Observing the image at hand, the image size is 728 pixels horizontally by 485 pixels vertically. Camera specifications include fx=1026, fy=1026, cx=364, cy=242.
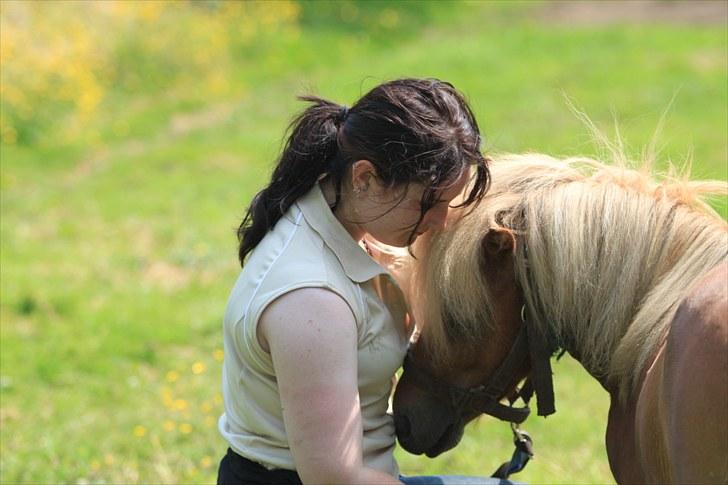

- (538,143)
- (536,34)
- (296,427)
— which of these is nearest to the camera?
(296,427)

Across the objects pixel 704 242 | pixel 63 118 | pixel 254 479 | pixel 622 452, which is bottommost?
pixel 63 118

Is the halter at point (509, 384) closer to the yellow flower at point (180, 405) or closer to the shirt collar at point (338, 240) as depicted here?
the shirt collar at point (338, 240)

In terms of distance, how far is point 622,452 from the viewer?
94.4 inches

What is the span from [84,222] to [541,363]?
5.96 meters

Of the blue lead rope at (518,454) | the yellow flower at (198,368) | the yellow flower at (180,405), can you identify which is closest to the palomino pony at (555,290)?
the blue lead rope at (518,454)

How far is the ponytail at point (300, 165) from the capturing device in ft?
7.79

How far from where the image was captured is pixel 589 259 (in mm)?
2373

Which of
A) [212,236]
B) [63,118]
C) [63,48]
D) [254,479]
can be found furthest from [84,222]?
[254,479]

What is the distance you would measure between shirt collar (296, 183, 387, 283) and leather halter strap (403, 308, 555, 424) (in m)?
0.33

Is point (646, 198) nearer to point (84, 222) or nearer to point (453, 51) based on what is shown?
point (84, 222)

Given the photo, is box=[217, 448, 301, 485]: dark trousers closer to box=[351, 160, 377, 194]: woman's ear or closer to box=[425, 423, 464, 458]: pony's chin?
box=[425, 423, 464, 458]: pony's chin

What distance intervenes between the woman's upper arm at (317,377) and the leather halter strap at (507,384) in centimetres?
40

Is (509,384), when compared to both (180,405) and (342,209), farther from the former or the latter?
(180,405)

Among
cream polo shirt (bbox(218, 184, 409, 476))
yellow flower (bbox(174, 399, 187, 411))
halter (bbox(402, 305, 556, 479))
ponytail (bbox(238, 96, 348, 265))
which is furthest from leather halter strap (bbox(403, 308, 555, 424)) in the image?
yellow flower (bbox(174, 399, 187, 411))
